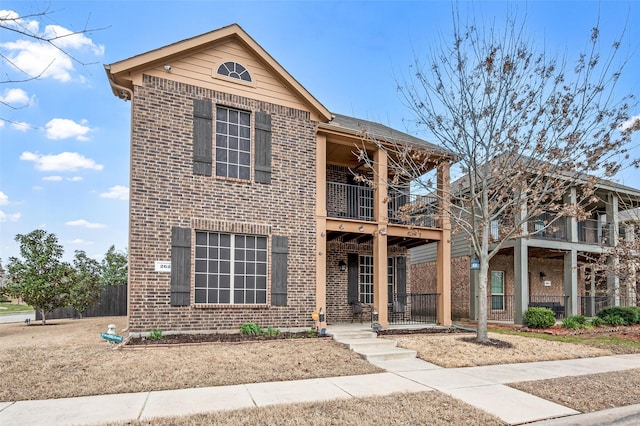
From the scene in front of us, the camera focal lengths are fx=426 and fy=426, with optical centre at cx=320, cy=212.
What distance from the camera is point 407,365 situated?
7.98 metres

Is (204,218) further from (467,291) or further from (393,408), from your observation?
(467,291)

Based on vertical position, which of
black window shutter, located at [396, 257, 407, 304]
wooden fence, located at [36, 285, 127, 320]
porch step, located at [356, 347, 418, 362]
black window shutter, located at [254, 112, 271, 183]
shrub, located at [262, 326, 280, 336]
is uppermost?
black window shutter, located at [254, 112, 271, 183]

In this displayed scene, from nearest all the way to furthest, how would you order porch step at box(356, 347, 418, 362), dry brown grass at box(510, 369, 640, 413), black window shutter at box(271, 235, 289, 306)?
dry brown grass at box(510, 369, 640, 413)
porch step at box(356, 347, 418, 362)
black window shutter at box(271, 235, 289, 306)

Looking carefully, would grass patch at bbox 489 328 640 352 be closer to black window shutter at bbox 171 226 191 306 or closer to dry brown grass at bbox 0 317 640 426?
dry brown grass at bbox 0 317 640 426

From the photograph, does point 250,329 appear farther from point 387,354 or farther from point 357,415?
point 357,415

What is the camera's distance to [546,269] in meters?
19.6

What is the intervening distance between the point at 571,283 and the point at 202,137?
15.0 metres

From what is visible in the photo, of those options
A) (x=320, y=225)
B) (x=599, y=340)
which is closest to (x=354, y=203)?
(x=320, y=225)

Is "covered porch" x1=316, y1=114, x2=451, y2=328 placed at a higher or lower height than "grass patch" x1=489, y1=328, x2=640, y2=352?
higher

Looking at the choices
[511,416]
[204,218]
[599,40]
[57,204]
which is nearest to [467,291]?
[599,40]

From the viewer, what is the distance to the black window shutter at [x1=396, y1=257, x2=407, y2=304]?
48.1 feet

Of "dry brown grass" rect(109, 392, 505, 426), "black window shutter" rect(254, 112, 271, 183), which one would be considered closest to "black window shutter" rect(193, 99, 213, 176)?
"black window shutter" rect(254, 112, 271, 183)

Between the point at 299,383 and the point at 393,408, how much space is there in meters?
1.66

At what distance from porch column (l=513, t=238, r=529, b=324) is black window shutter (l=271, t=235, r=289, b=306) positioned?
9118 millimetres
